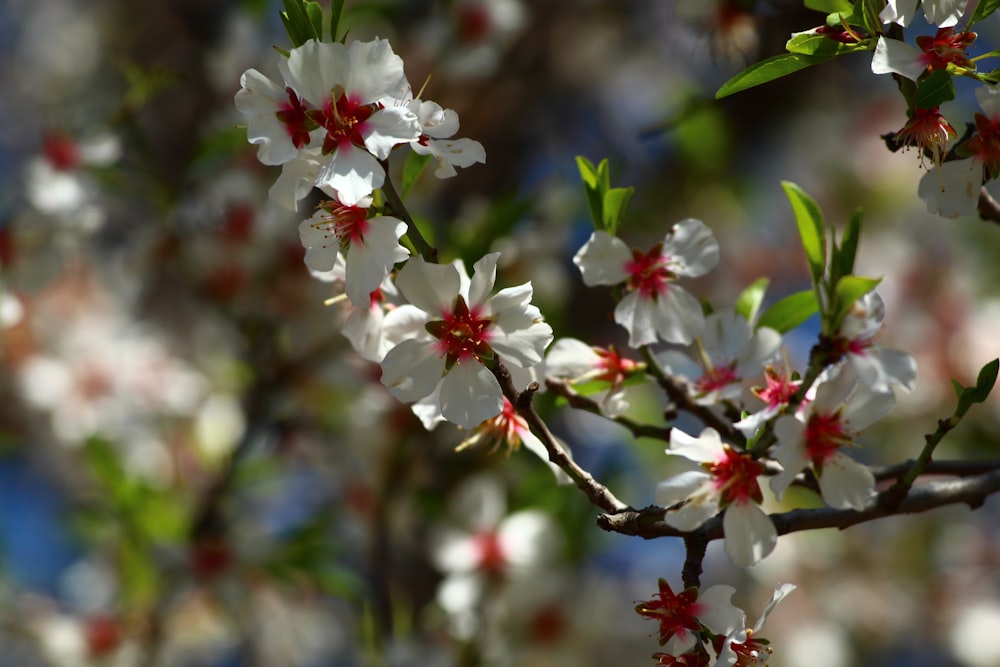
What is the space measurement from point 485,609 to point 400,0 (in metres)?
1.49

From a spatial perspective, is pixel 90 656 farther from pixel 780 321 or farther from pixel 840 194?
pixel 840 194

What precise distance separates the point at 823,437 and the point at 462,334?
0.33 meters

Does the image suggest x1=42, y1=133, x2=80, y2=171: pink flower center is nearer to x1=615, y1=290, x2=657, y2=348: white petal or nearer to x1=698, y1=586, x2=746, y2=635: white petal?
x1=615, y1=290, x2=657, y2=348: white petal

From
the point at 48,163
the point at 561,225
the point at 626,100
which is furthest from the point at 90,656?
the point at 626,100

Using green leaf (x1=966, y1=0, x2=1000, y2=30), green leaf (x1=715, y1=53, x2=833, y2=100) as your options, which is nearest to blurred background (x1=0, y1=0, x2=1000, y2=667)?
green leaf (x1=966, y1=0, x2=1000, y2=30)

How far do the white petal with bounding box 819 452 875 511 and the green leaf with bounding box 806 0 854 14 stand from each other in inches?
16.3

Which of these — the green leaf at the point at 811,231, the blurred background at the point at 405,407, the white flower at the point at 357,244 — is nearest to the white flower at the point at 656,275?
the green leaf at the point at 811,231

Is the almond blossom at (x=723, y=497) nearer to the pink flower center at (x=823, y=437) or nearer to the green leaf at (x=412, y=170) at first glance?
the pink flower center at (x=823, y=437)

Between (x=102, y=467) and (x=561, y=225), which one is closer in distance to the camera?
(x=102, y=467)

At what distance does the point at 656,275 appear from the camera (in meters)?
0.99

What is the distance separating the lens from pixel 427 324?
0.88m

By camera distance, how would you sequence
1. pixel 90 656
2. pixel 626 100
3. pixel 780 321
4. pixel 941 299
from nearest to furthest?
pixel 780 321 < pixel 90 656 < pixel 941 299 < pixel 626 100

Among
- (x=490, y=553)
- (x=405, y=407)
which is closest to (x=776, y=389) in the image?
(x=490, y=553)

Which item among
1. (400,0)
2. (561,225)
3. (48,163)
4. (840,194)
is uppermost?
(400,0)
